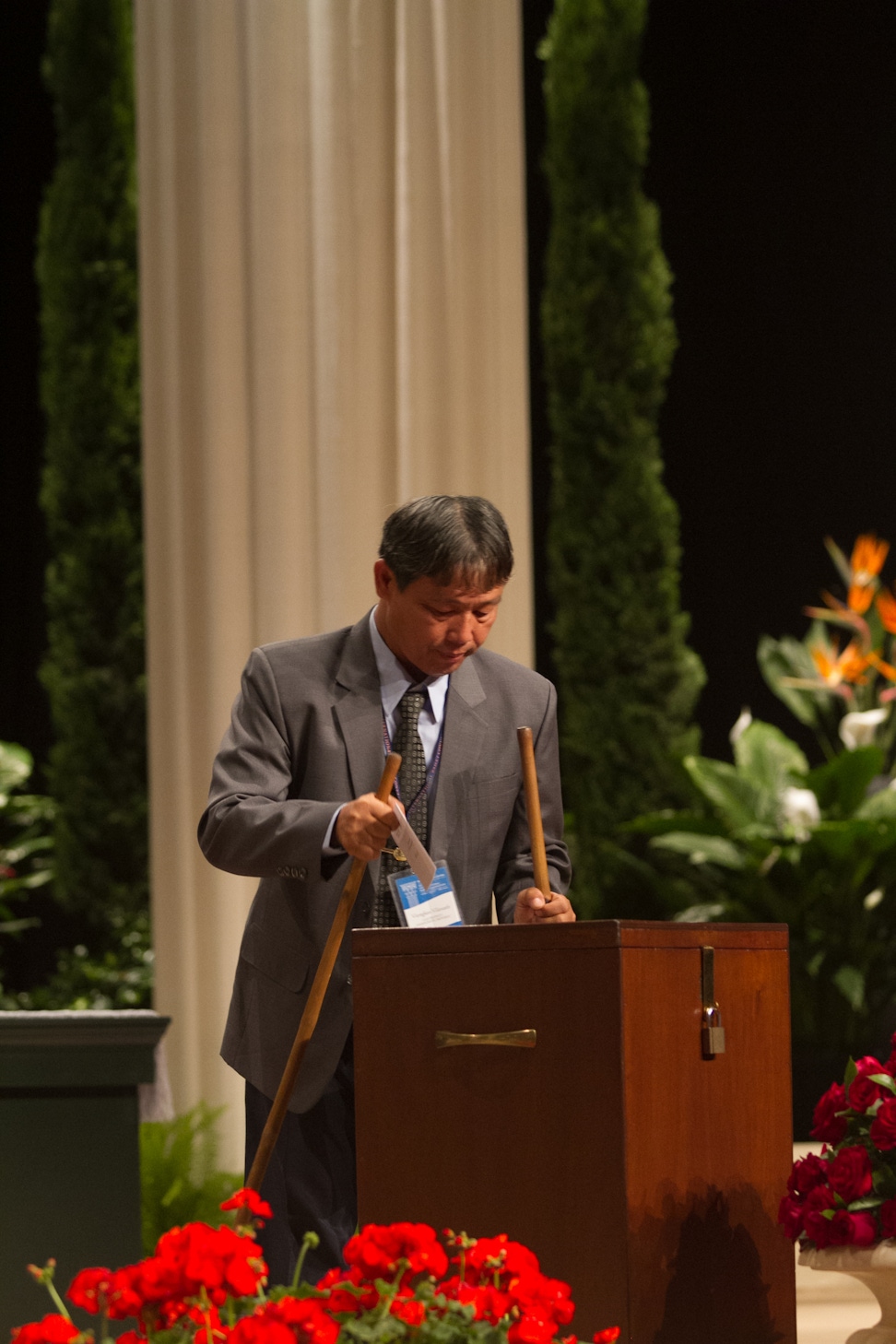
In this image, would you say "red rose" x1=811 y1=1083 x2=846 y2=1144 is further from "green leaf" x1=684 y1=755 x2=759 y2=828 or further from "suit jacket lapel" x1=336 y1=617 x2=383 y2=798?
"green leaf" x1=684 y1=755 x2=759 y2=828

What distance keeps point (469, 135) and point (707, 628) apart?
3.45m

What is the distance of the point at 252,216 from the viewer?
360 cm

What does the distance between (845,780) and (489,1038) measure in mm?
3635

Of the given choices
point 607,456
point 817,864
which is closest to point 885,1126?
point 817,864

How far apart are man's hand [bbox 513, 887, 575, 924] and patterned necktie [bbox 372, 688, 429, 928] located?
154 mm

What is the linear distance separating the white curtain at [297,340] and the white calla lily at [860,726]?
7.27 ft

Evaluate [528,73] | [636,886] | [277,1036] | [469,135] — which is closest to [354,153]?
[469,135]

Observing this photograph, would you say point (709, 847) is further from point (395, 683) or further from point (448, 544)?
point (448, 544)

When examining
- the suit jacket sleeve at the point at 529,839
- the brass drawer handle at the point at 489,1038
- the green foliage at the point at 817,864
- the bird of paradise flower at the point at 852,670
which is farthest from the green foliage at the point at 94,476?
the brass drawer handle at the point at 489,1038

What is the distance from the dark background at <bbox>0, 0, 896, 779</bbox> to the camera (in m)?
6.74

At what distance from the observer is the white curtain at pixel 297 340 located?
11.7ft

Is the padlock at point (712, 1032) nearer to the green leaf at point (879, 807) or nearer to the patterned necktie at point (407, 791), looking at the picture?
the patterned necktie at point (407, 791)

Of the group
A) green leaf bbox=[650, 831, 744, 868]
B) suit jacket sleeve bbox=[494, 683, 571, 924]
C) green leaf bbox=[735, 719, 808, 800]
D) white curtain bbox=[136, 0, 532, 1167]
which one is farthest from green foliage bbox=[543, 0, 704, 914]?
suit jacket sleeve bbox=[494, 683, 571, 924]

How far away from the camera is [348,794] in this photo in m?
2.04
